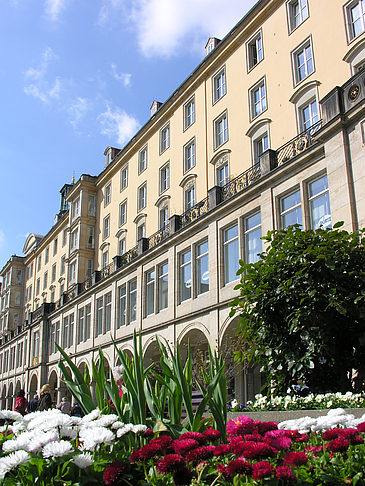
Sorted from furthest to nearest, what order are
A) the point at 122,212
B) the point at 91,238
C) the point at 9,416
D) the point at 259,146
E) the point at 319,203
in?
the point at 91,238, the point at 122,212, the point at 259,146, the point at 319,203, the point at 9,416

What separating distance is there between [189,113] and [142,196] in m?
6.78

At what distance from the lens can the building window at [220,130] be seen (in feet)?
83.9

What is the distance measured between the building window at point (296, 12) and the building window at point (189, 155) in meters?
8.35

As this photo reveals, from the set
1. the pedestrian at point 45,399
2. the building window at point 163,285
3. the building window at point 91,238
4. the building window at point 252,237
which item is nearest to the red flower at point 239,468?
the pedestrian at point 45,399

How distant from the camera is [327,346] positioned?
9281 mm

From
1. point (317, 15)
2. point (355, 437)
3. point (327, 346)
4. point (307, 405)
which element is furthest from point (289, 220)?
point (355, 437)

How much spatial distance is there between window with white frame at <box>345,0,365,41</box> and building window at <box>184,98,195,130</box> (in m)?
11.5

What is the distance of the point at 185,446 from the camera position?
303cm

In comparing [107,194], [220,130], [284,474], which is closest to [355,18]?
[220,130]

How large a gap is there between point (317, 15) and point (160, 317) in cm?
1507

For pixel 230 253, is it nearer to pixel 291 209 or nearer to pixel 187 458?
pixel 291 209

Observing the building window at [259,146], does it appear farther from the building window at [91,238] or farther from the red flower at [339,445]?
the building window at [91,238]

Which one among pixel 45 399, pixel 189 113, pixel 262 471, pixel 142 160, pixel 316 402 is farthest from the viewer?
pixel 142 160

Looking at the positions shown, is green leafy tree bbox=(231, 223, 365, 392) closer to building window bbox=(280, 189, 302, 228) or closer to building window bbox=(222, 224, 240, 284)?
building window bbox=(280, 189, 302, 228)
